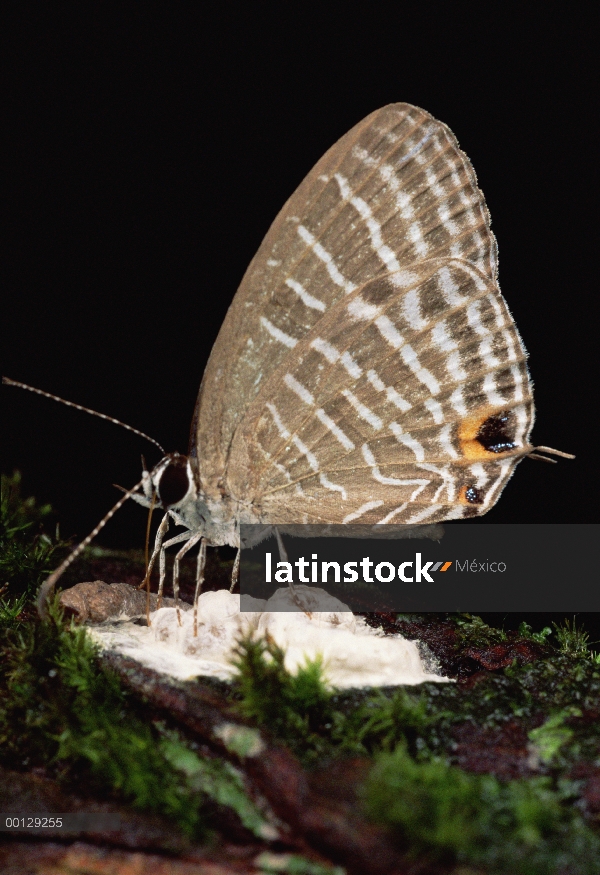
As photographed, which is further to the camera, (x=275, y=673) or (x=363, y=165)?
(x=363, y=165)

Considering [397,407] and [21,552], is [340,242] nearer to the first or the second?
[397,407]

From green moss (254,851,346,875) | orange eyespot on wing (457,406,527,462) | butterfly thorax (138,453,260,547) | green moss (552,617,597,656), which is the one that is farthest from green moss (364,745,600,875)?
orange eyespot on wing (457,406,527,462)

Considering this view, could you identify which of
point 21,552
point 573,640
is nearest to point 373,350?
point 573,640

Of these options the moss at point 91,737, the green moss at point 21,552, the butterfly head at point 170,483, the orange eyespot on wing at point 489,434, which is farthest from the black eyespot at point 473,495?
the green moss at point 21,552

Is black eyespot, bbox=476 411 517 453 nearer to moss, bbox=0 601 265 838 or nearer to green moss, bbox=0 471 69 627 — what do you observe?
moss, bbox=0 601 265 838

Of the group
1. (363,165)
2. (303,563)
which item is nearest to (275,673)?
Answer: (303,563)

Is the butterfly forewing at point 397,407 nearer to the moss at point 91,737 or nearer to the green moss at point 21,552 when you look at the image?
the green moss at point 21,552

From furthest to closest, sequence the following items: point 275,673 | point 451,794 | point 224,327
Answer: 1. point 224,327
2. point 275,673
3. point 451,794

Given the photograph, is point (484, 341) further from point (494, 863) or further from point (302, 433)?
point (494, 863)
